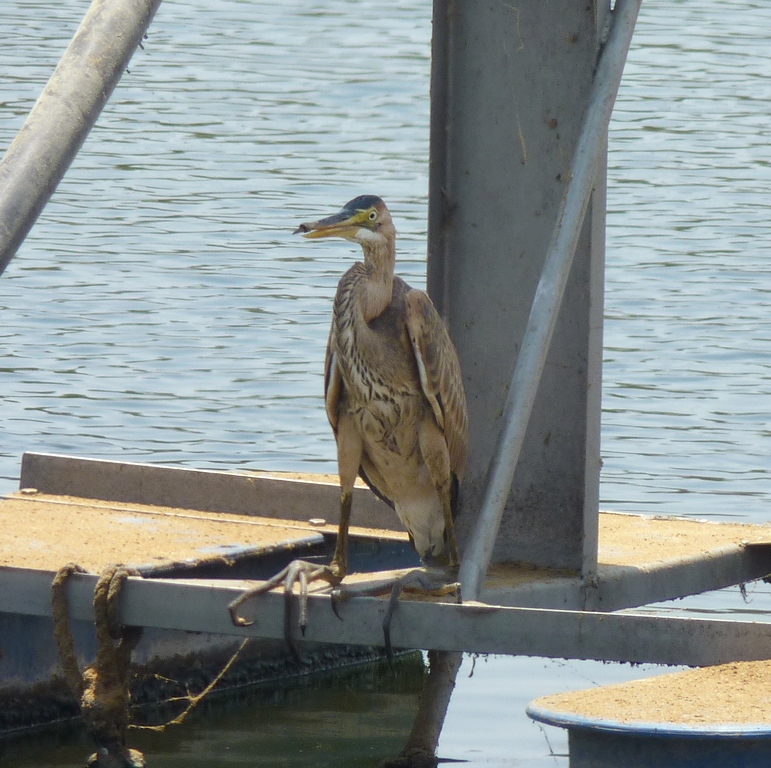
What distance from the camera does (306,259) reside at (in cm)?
1497

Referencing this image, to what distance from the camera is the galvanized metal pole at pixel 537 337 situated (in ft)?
17.1

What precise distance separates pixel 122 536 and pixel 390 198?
10.4 meters

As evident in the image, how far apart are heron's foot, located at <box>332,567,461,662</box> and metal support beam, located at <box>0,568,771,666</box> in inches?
1.0

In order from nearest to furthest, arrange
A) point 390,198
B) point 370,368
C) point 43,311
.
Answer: point 370,368 < point 43,311 < point 390,198

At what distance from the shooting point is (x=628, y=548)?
6.40 m

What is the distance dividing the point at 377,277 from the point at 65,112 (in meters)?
1.18

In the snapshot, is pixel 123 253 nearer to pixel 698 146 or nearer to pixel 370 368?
pixel 698 146

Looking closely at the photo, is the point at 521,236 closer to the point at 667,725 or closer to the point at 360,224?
the point at 360,224

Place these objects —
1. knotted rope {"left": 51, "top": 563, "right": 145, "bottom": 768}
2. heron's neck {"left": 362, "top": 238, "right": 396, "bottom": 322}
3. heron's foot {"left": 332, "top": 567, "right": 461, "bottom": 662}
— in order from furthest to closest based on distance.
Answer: heron's neck {"left": 362, "top": 238, "right": 396, "bottom": 322} < knotted rope {"left": 51, "top": 563, "right": 145, "bottom": 768} < heron's foot {"left": 332, "top": 567, "right": 461, "bottom": 662}

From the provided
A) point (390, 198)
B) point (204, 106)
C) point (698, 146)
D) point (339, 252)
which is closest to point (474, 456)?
point (339, 252)

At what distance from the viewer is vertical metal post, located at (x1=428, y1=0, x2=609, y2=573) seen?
5688 millimetres

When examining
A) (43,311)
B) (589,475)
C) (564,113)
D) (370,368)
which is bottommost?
(43,311)

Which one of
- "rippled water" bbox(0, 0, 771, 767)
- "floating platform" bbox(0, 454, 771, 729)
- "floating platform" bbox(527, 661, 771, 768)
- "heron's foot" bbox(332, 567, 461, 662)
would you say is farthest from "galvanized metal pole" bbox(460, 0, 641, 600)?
"rippled water" bbox(0, 0, 771, 767)

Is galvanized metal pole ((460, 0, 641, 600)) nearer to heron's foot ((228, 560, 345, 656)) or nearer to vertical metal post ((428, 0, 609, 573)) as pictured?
vertical metal post ((428, 0, 609, 573))
